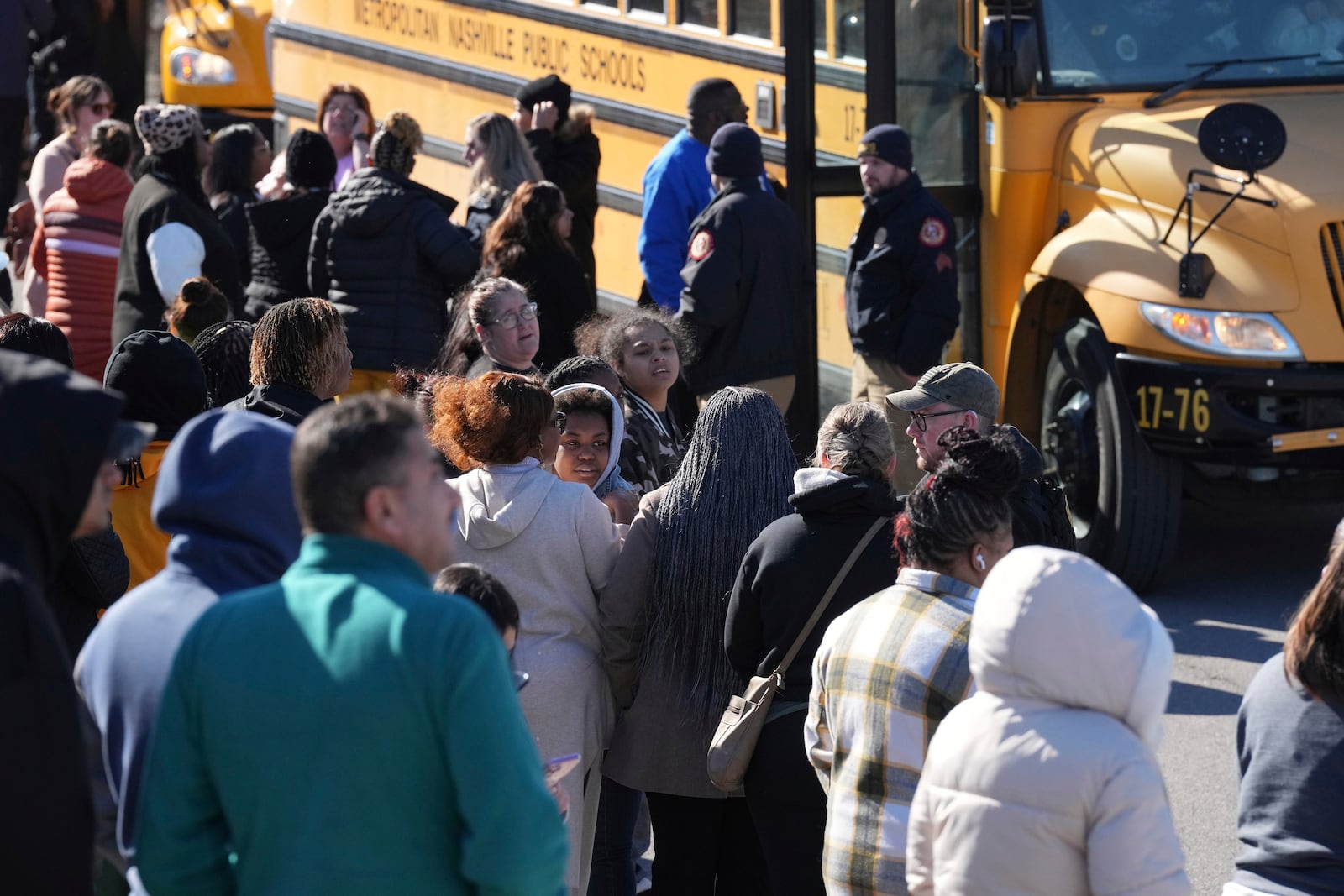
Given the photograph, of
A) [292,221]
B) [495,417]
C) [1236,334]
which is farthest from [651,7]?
[495,417]

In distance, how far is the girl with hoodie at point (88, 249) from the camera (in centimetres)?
675

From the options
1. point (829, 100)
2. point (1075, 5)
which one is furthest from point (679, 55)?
point (1075, 5)

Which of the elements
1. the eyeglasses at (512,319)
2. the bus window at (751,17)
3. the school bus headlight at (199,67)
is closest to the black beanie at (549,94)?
the bus window at (751,17)

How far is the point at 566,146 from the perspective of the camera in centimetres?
788

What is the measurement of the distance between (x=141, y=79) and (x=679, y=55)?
6.40 m

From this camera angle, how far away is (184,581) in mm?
2396

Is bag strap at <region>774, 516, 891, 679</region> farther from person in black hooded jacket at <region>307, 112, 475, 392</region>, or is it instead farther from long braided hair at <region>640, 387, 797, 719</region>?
person in black hooded jacket at <region>307, 112, 475, 392</region>

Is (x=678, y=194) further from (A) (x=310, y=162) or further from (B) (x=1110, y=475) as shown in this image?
(B) (x=1110, y=475)

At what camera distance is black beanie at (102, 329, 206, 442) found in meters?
3.85

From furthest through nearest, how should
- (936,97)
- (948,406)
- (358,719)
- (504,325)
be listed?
(936,97) < (504,325) < (948,406) < (358,719)

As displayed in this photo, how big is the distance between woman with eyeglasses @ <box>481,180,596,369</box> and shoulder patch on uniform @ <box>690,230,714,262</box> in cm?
49

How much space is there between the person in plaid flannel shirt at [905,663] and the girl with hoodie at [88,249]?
4578 mm

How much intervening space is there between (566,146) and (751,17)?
991 millimetres

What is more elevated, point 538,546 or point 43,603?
point 43,603
